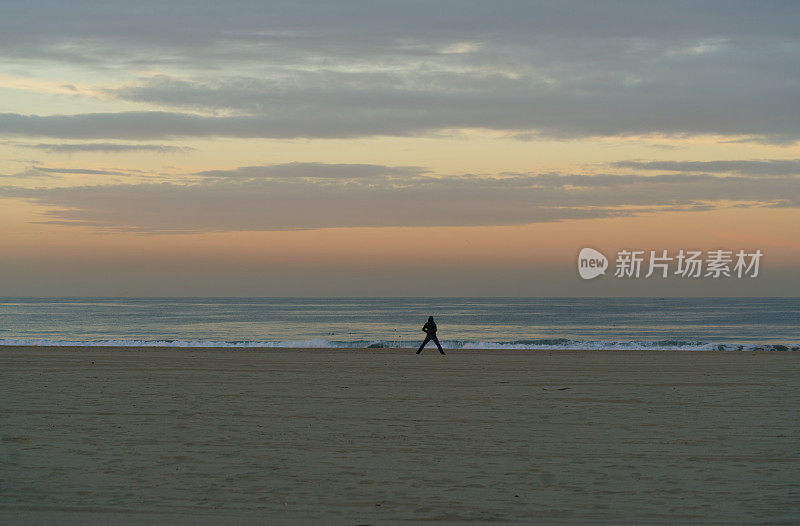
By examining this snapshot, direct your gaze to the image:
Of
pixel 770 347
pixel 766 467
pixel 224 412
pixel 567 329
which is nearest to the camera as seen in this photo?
pixel 766 467

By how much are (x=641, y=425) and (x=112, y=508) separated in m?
7.97

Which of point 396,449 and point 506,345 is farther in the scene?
point 506,345

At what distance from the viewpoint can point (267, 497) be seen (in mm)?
7363

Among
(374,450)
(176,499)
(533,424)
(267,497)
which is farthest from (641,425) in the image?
(176,499)

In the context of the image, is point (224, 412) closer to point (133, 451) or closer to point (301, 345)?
point (133, 451)

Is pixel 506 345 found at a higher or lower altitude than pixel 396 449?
lower

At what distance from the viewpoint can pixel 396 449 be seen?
31.1ft

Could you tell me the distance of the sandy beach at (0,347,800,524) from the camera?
7.02m

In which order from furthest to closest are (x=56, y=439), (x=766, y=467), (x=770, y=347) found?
1. (x=770, y=347)
2. (x=56, y=439)
3. (x=766, y=467)

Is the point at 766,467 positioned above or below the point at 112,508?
above

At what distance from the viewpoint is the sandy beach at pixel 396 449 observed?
702 centimetres

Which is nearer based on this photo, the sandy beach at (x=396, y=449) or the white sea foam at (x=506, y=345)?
the sandy beach at (x=396, y=449)

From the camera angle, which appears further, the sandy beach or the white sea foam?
the white sea foam

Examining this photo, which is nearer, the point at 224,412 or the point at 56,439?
the point at 56,439
